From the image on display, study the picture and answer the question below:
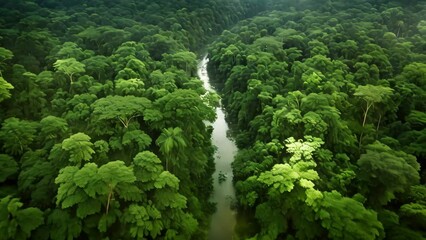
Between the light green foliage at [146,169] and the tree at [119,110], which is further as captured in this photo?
the tree at [119,110]

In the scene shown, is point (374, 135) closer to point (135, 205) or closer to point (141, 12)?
point (135, 205)

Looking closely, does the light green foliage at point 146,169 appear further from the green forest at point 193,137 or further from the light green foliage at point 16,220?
the light green foliage at point 16,220

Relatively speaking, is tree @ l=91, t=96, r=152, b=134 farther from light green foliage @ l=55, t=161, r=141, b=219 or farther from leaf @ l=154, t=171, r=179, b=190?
leaf @ l=154, t=171, r=179, b=190

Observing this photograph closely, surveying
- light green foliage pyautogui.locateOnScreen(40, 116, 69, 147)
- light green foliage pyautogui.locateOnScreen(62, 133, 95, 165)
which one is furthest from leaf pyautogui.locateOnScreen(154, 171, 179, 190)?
light green foliage pyautogui.locateOnScreen(40, 116, 69, 147)

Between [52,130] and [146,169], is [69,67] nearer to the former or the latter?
[52,130]

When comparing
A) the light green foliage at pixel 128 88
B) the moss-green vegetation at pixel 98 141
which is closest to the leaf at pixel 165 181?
the moss-green vegetation at pixel 98 141

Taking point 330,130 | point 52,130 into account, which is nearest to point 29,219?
point 52,130
